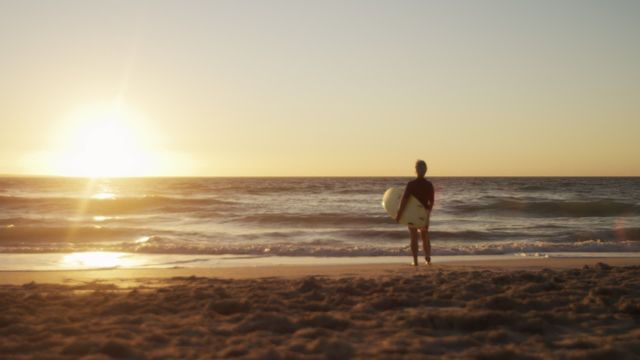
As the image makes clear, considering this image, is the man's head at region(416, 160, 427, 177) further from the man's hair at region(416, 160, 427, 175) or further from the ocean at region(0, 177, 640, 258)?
the ocean at region(0, 177, 640, 258)

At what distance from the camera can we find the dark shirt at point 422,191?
384 inches

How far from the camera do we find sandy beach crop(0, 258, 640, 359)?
4.52 meters

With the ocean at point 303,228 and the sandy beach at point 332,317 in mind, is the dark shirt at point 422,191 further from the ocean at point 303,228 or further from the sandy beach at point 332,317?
the ocean at point 303,228

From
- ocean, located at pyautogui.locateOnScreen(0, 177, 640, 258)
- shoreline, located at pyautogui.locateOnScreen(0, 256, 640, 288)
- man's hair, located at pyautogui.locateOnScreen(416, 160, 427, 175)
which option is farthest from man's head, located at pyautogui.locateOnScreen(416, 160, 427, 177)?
ocean, located at pyautogui.locateOnScreen(0, 177, 640, 258)

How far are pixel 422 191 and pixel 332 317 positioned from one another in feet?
15.2

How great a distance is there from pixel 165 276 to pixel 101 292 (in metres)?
2.17

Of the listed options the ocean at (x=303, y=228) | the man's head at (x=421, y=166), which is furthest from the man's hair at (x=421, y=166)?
the ocean at (x=303, y=228)

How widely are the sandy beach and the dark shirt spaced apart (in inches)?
63.7

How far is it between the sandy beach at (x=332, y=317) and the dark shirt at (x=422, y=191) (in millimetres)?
1617

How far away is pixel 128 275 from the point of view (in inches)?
373

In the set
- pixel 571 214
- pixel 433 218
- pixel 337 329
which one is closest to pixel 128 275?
pixel 337 329

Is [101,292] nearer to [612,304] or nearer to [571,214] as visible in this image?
[612,304]

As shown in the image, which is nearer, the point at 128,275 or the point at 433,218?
the point at 128,275

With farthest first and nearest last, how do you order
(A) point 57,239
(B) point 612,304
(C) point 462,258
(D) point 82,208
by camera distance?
(D) point 82,208, (A) point 57,239, (C) point 462,258, (B) point 612,304
